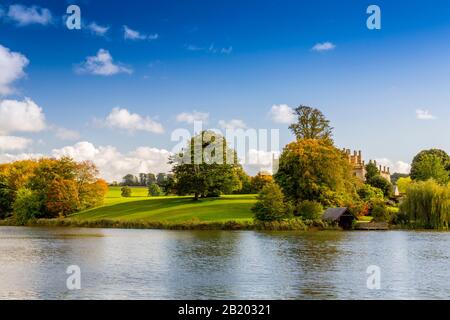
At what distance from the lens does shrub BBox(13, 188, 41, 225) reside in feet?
245

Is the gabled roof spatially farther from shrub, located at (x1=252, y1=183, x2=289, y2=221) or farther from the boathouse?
shrub, located at (x1=252, y1=183, x2=289, y2=221)

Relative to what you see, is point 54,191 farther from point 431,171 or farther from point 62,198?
point 431,171

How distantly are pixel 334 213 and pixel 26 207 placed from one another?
4080cm

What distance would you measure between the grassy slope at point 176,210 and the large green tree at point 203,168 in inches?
74.4

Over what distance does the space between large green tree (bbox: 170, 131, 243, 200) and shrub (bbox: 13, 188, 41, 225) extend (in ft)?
59.8

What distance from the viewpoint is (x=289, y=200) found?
61.9 metres

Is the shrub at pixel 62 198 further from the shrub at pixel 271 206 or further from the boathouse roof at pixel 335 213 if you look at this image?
the boathouse roof at pixel 335 213

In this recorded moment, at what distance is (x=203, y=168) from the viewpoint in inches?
3051

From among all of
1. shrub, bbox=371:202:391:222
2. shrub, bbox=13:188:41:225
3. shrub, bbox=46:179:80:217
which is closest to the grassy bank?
shrub, bbox=13:188:41:225

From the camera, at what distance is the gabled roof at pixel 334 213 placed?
5625 cm

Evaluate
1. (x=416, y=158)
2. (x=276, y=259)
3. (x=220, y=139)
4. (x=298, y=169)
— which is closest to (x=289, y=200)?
(x=298, y=169)

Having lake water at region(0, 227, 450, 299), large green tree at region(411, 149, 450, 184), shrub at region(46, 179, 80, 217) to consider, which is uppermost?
large green tree at region(411, 149, 450, 184)
